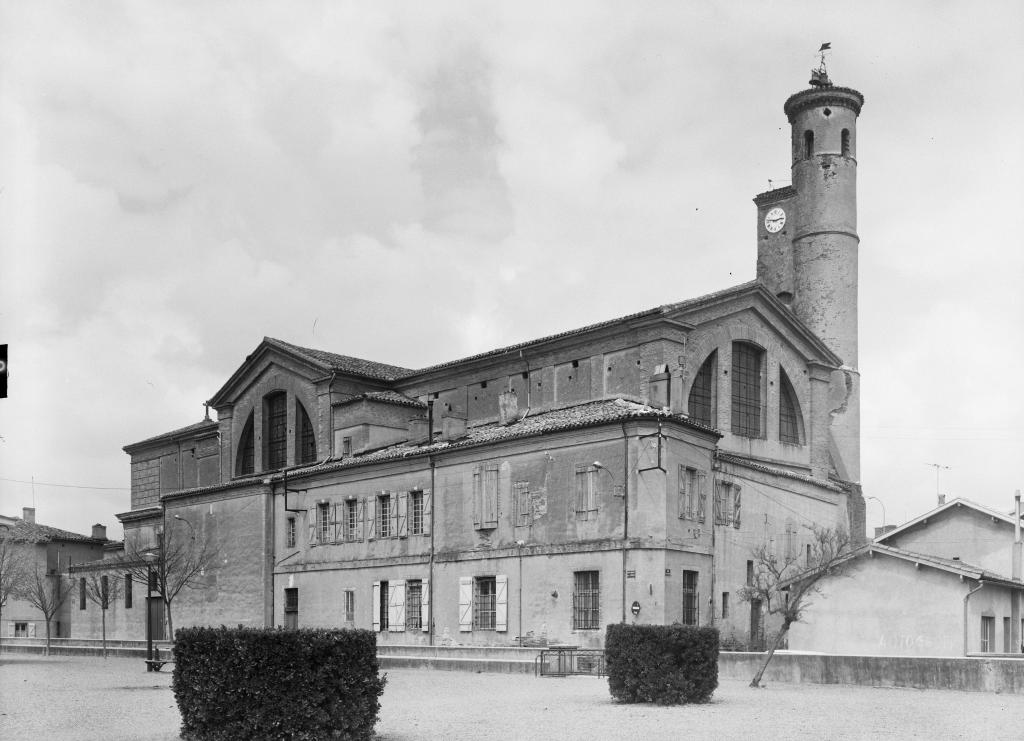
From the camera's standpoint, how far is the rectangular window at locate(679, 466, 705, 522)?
119 ft

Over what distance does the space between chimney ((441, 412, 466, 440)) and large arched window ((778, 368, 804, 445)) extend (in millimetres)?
12301

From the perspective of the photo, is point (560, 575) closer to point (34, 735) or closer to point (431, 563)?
point (431, 563)

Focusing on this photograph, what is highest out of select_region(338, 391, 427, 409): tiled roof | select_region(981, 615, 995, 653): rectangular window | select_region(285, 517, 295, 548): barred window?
select_region(338, 391, 427, 409): tiled roof

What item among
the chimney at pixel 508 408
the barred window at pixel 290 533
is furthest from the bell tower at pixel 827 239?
the barred window at pixel 290 533

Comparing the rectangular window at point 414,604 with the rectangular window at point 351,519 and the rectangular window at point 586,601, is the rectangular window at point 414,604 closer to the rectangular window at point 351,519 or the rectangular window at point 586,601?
the rectangular window at point 351,519

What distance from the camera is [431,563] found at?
134 feet

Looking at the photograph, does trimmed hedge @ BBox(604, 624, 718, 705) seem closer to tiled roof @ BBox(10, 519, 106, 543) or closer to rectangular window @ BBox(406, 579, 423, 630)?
rectangular window @ BBox(406, 579, 423, 630)

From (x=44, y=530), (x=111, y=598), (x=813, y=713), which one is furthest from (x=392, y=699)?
(x=44, y=530)

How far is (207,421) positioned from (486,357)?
73.3 ft

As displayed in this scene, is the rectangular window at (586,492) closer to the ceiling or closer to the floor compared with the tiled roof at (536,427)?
closer to the floor

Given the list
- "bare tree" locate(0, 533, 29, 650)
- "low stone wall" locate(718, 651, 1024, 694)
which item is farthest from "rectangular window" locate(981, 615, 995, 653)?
"bare tree" locate(0, 533, 29, 650)

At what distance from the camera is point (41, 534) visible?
67.3m

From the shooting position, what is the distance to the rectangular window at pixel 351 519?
44.2m

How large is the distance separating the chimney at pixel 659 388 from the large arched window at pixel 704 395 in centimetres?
195
